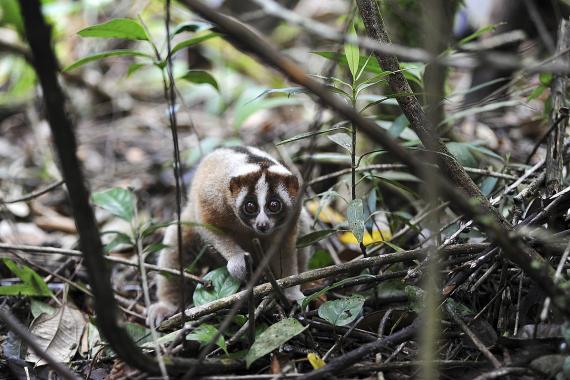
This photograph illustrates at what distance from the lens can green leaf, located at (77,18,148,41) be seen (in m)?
3.76

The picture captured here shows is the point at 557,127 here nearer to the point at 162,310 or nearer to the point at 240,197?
the point at 240,197

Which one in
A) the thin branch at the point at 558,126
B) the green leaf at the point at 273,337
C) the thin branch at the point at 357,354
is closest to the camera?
the thin branch at the point at 357,354

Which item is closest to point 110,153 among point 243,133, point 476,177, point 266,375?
point 243,133

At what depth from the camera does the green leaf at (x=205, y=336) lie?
302cm

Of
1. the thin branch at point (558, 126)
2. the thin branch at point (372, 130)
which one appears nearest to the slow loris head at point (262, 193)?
the thin branch at point (558, 126)

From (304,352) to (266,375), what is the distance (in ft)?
1.27

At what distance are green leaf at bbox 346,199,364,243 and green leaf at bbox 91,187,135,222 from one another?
6.06 feet

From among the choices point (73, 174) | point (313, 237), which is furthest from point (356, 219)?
point (73, 174)

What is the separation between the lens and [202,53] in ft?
34.8

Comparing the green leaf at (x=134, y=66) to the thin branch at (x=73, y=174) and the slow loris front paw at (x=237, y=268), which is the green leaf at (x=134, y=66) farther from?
the thin branch at (x=73, y=174)

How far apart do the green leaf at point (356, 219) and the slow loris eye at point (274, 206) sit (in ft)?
3.34

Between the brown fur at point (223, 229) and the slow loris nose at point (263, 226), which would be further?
the brown fur at point (223, 229)

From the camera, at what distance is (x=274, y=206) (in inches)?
173

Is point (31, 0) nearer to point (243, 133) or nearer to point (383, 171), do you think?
point (383, 171)
